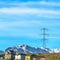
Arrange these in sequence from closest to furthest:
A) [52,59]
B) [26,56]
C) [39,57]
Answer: [52,59], [39,57], [26,56]

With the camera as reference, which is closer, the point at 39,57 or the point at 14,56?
the point at 39,57

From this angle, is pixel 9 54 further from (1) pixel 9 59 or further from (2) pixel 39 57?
(2) pixel 39 57

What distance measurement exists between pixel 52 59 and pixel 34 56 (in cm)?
2101

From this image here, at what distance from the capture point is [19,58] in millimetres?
177500

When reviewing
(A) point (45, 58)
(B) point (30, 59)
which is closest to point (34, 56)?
(B) point (30, 59)

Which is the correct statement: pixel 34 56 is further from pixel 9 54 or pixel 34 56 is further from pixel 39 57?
pixel 9 54

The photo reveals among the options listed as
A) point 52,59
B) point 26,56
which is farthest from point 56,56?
point 26,56

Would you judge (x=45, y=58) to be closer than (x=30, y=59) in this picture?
Yes

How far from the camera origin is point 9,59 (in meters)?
171

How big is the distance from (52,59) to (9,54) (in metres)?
35.9

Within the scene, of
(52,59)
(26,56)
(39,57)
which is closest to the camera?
(52,59)

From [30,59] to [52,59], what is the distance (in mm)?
21540

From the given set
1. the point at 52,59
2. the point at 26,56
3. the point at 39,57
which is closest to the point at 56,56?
the point at 52,59

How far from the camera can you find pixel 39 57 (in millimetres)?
164250
